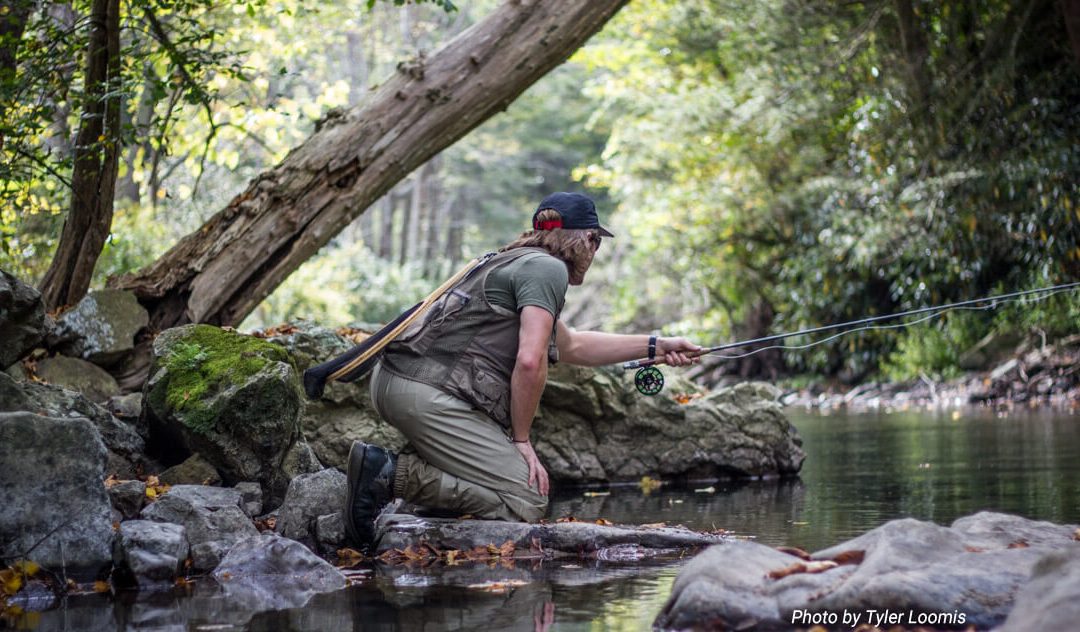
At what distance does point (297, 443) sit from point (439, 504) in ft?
3.75

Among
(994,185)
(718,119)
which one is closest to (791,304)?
(718,119)

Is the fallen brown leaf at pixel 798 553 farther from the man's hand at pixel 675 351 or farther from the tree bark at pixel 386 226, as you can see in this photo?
the tree bark at pixel 386 226

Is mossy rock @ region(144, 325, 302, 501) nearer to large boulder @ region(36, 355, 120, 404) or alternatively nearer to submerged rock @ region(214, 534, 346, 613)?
submerged rock @ region(214, 534, 346, 613)

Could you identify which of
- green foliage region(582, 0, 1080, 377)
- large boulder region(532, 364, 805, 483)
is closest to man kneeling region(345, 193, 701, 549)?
large boulder region(532, 364, 805, 483)

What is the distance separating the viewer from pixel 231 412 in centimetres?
556

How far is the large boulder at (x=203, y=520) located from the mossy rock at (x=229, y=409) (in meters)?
0.67

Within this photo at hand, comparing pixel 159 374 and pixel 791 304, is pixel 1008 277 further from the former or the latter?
pixel 159 374

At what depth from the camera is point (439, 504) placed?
200 inches

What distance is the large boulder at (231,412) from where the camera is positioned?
5.58 metres

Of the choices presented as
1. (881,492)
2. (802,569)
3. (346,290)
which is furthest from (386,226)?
(802,569)

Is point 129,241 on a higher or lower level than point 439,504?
higher

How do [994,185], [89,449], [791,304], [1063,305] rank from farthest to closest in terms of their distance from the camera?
[791,304]
[994,185]
[1063,305]
[89,449]

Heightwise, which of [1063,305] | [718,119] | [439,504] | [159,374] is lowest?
[439,504]

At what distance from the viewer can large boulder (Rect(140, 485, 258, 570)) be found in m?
4.64
